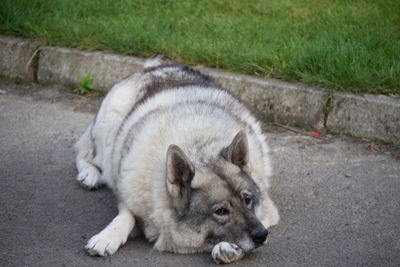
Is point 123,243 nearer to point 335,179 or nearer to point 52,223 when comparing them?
point 52,223

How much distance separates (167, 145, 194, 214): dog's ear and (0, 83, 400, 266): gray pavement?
0.35 meters

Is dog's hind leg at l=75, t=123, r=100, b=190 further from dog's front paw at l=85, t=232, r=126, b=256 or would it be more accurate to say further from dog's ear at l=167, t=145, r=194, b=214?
dog's ear at l=167, t=145, r=194, b=214

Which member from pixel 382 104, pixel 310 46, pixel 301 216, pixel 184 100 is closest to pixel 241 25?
pixel 310 46

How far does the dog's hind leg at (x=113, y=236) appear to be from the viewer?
3.78 meters

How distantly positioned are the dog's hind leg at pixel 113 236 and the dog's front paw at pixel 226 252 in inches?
24.6

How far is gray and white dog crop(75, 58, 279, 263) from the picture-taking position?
12.0 feet

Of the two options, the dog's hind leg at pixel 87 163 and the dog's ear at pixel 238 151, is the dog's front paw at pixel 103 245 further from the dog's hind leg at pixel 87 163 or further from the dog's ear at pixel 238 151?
the dog's hind leg at pixel 87 163

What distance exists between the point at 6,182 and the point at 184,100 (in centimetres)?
157

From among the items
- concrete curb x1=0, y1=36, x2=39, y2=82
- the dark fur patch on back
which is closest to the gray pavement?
the dark fur patch on back

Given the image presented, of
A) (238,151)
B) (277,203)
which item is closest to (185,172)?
(238,151)

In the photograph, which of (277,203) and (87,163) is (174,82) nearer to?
(87,163)

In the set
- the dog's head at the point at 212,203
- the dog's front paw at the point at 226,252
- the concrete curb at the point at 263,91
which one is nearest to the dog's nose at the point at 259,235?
the dog's head at the point at 212,203

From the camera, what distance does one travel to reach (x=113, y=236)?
3.86m

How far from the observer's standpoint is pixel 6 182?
15.8ft
